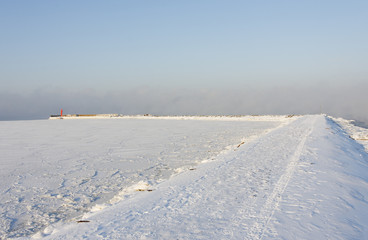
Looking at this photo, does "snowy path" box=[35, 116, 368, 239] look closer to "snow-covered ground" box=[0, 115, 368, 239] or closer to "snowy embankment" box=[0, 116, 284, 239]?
"snow-covered ground" box=[0, 115, 368, 239]

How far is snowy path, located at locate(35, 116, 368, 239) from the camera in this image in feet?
12.5

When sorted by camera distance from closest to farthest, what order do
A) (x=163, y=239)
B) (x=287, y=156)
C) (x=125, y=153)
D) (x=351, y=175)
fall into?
(x=163, y=239), (x=351, y=175), (x=287, y=156), (x=125, y=153)

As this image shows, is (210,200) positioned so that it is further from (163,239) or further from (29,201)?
(29,201)

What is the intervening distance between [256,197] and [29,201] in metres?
4.33

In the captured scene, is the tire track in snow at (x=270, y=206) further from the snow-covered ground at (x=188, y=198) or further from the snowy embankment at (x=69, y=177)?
the snowy embankment at (x=69, y=177)

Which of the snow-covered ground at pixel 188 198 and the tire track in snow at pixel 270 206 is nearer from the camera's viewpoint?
the tire track in snow at pixel 270 206

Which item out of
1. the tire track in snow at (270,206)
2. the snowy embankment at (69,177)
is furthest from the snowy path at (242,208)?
the snowy embankment at (69,177)

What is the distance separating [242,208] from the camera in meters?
4.58

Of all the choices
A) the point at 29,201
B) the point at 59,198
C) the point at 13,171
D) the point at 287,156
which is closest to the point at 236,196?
the point at 59,198

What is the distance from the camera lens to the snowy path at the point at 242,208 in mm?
3820

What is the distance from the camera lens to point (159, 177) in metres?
7.54

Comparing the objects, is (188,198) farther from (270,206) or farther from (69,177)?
(69,177)

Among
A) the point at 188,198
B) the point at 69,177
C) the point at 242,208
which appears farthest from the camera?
the point at 69,177

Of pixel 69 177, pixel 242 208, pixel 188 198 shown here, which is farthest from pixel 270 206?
pixel 69 177
